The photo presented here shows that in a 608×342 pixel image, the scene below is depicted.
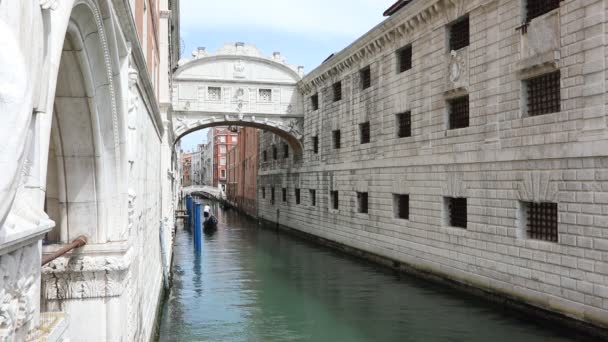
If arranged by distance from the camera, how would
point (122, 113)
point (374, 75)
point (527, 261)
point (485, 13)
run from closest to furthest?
1. point (122, 113)
2. point (527, 261)
3. point (485, 13)
4. point (374, 75)

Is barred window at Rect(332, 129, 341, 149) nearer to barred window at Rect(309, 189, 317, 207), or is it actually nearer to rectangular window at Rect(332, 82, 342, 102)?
rectangular window at Rect(332, 82, 342, 102)

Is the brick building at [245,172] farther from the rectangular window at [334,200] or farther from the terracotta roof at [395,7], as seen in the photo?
the terracotta roof at [395,7]

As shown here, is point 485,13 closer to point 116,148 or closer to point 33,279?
point 116,148

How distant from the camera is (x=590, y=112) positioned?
7859 mm

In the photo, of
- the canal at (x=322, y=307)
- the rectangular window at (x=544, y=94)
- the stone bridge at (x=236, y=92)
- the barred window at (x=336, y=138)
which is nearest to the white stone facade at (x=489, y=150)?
the rectangular window at (x=544, y=94)

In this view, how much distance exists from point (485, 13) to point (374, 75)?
530cm

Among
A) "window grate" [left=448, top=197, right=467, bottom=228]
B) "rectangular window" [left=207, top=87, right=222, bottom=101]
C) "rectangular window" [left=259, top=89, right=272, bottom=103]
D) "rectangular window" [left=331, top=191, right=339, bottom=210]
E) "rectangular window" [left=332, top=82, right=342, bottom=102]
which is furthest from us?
"rectangular window" [left=259, top=89, right=272, bottom=103]

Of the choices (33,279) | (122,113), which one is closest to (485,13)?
(122,113)

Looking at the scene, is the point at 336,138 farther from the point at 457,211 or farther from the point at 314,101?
the point at 457,211

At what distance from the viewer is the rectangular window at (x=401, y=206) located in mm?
13977

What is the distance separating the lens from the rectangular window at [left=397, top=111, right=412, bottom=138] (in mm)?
13695

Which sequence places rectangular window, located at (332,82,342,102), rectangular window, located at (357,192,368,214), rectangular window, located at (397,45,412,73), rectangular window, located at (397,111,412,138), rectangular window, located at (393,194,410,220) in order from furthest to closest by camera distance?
rectangular window, located at (332,82,342,102)
rectangular window, located at (357,192,368,214)
rectangular window, located at (393,194,410,220)
rectangular window, located at (397,45,412,73)
rectangular window, located at (397,111,412,138)

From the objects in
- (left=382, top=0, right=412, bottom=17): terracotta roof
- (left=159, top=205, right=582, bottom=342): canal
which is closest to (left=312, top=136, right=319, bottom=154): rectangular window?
(left=382, top=0, right=412, bottom=17): terracotta roof

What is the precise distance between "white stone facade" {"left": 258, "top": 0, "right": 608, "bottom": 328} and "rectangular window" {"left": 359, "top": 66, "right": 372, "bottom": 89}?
19 centimetres
